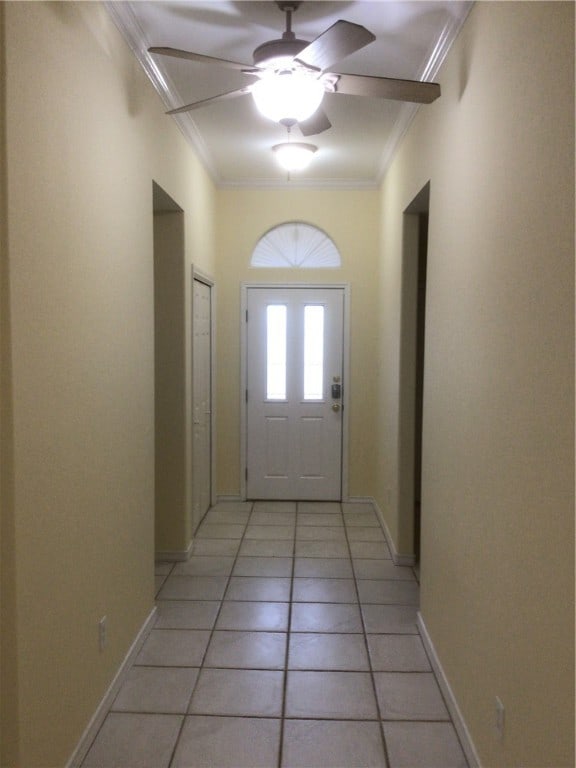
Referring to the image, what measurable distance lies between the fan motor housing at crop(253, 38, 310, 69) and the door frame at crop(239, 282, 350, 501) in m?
3.01

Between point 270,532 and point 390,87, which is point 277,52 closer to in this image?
point 390,87

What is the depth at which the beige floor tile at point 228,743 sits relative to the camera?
219cm

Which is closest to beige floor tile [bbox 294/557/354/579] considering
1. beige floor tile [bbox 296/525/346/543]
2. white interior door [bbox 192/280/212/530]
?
beige floor tile [bbox 296/525/346/543]

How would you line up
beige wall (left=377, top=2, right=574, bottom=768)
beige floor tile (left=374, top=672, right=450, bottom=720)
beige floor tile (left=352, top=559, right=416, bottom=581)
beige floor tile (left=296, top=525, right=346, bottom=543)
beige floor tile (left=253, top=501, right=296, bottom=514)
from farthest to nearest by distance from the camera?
beige floor tile (left=253, top=501, right=296, bottom=514) → beige floor tile (left=296, top=525, right=346, bottom=543) → beige floor tile (left=352, top=559, right=416, bottom=581) → beige floor tile (left=374, top=672, right=450, bottom=720) → beige wall (left=377, top=2, right=574, bottom=768)

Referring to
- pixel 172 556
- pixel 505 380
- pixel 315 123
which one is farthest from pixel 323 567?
pixel 315 123

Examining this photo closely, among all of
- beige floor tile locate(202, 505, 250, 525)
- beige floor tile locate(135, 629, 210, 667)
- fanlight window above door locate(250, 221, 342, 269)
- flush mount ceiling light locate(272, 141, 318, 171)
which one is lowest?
beige floor tile locate(135, 629, 210, 667)

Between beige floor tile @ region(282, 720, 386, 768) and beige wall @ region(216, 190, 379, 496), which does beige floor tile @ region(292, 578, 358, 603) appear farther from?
beige wall @ region(216, 190, 379, 496)

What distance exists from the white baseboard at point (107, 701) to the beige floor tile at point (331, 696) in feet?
2.37

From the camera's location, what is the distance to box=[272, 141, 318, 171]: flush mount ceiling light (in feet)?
12.8

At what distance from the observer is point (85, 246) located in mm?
2176

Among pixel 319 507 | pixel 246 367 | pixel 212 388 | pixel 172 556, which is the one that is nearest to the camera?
pixel 172 556

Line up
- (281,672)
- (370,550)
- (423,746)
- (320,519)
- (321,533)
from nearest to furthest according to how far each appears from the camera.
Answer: (423,746) → (281,672) → (370,550) → (321,533) → (320,519)

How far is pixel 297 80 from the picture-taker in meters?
2.35

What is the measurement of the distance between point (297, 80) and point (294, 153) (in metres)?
1.62
